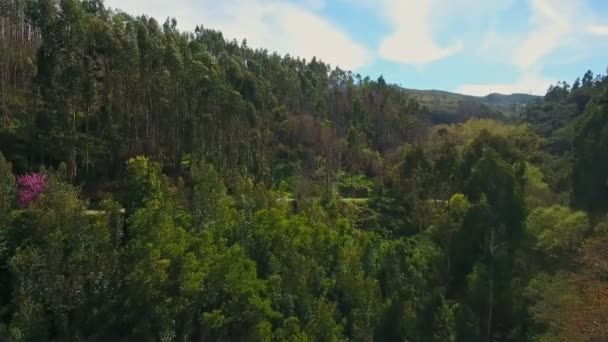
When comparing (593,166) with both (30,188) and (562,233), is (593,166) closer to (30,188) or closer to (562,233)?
(562,233)

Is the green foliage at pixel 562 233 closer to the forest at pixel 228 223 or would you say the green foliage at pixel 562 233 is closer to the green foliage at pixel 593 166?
the forest at pixel 228 223

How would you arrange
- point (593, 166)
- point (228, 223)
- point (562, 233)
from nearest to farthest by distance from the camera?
point (562, 233), point (593, 166), point (228, 223)

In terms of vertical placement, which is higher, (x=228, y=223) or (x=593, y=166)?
(x=593, y=166)

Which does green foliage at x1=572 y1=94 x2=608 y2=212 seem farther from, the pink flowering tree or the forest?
the pink flowering tree

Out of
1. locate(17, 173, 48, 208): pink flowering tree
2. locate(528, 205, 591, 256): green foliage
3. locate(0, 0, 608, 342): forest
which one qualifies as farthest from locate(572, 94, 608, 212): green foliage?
locate(17, 173, 48, 208): pink flowering tree

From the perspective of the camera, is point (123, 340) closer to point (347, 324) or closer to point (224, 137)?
point (347, 324)

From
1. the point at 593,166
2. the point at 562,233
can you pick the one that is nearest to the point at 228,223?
the point at 562,233

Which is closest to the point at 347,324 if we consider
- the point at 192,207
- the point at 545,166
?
the point at 192,207
